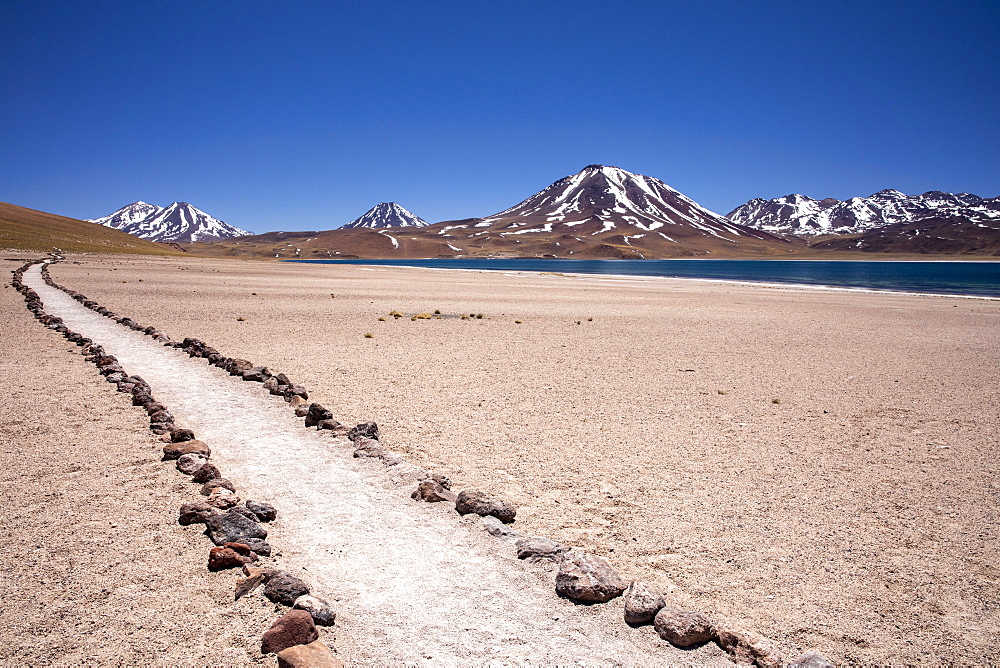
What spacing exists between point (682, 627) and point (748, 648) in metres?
0.42

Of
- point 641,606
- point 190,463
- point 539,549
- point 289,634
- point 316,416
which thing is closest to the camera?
point 289,634

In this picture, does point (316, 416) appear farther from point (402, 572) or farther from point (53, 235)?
point (53, 235)

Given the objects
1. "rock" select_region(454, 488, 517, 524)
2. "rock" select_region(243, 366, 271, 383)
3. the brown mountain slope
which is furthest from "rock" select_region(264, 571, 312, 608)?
the brown mountain slope

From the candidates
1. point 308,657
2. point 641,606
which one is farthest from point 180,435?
point 641,606

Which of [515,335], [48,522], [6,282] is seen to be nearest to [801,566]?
[48,522]

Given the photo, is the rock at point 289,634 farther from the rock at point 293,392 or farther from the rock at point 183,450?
the rock at point 293,392

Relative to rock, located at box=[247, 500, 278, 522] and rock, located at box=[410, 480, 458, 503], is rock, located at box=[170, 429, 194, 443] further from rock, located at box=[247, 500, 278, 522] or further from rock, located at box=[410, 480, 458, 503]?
rock, located at box=[410, 480, 458, 503]

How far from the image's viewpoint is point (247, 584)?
430 centimetres

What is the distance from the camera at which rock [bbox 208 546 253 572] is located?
4586mm

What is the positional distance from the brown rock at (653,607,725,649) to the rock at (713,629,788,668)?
9 cm

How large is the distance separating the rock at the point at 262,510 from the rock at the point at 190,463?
138 cm

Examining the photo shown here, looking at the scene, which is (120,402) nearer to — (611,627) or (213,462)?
(213,462)

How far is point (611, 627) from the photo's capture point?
411 centimetres

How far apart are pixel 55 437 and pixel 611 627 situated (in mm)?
7662
